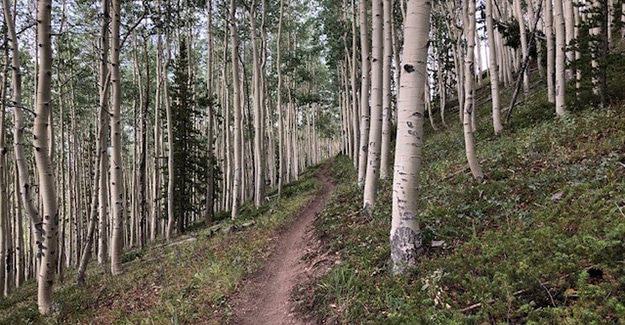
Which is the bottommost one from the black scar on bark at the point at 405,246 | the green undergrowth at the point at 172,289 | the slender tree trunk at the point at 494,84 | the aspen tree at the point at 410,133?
the green undergrowth at the point at 172,289

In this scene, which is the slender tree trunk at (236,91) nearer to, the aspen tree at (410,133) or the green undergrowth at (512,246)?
the green undergrowth at (512,246)

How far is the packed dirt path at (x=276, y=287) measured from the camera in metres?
5.25

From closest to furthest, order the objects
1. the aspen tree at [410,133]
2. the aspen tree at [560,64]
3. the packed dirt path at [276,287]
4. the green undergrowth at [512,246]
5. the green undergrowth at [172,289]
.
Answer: the green undergrowth at [512,246] → the aspen tree at [410,133] → the packed dirt path at [276,287] → the green undergrowth at [172,289] → the aspen tree at [560,64]

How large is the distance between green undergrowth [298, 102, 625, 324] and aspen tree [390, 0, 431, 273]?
0.30 metres

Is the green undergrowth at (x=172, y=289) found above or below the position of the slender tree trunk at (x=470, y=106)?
below

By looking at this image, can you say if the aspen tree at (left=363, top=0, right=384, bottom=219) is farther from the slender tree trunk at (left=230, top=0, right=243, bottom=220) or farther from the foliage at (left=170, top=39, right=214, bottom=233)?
the foliage at (left=170, top=39, right=214, bottom=233)

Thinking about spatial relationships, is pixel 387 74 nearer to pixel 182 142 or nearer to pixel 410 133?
pixel 410 133

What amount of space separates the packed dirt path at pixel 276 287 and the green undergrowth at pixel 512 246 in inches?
17.9

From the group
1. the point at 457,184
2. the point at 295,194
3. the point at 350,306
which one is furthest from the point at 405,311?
the point at 295,194

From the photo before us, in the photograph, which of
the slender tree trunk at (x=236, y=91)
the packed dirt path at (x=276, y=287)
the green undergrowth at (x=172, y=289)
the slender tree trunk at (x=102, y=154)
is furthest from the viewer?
the slender tree trunk at (x=236, y=91)

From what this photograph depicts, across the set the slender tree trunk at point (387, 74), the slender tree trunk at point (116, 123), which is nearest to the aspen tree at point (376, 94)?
the slender tree trunk at point (387, 74)

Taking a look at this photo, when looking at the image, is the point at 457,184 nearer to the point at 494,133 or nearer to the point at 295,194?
the point at 494,133

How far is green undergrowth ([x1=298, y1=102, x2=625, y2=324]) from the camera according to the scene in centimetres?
307

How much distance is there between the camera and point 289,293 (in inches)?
227
